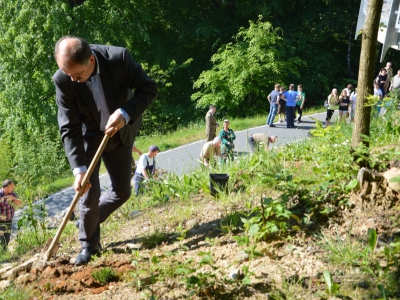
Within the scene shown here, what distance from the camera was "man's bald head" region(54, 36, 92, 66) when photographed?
352 cm

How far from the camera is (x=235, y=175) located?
538cm

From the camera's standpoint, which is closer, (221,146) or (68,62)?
(68,62)

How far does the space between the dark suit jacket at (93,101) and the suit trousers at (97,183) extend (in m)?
0.09

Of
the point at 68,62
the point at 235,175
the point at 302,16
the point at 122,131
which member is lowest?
the point at 235,175

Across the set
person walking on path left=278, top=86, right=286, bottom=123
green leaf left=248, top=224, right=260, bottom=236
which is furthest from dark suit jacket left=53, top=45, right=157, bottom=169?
person walking on path left=278, top=86, right=286, bottom=123

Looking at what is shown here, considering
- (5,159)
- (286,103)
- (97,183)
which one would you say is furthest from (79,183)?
(5,159)

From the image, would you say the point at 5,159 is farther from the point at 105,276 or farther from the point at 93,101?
the point at 105,276

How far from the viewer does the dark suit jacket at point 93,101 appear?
3.90 m

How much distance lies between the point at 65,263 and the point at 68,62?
63.4 inches

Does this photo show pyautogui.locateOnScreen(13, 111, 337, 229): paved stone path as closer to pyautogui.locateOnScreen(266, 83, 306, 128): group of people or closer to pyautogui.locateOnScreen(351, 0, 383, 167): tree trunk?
pyautogui.locateOnScreen(266, 83, 306, 128): group of people

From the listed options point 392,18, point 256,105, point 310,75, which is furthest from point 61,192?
point 310,75

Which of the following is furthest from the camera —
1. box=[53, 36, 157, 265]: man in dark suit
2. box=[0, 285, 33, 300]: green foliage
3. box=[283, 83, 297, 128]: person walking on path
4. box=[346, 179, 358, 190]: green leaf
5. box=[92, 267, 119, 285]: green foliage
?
box=[283, 83, 297, 128]: person walking on path

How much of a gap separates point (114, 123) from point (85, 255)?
1.14 m

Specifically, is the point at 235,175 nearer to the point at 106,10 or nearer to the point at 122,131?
the point at 122,131
